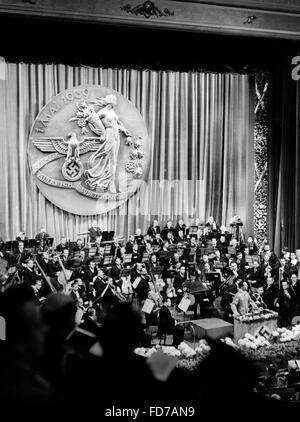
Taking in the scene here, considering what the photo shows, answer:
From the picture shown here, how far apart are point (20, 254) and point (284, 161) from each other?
844 centimetres

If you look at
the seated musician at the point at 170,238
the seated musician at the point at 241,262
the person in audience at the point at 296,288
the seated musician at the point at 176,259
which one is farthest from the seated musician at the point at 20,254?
the person in audience at the point at 296,288

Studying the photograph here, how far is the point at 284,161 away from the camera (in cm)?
1722

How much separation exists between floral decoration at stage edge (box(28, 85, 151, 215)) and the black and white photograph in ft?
0.11

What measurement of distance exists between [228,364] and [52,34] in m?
13.8

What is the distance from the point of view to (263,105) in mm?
18250

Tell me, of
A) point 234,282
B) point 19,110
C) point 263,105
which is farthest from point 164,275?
point 263,105

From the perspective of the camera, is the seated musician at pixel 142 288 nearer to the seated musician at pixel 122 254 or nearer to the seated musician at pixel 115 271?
the seated musician at pixel 115 271

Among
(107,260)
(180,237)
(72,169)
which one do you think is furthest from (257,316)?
(72,169)

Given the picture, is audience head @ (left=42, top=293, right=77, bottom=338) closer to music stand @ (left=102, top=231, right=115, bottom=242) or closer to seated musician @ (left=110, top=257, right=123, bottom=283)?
seated musician @ (left=110, top=257, right=123, bottom=283)

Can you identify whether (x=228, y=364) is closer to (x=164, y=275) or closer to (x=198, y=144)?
(x=164, y=275)

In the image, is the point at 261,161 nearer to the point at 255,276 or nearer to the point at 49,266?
the point at 255,276

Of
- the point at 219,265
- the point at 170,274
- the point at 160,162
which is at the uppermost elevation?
the point at 160,162

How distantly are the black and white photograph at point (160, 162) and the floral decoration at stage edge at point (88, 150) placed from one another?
0.03m

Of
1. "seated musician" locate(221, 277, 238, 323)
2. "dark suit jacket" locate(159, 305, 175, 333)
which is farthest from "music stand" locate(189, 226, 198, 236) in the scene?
"dark suit jacket" locate(159, 305, 175, 333)
